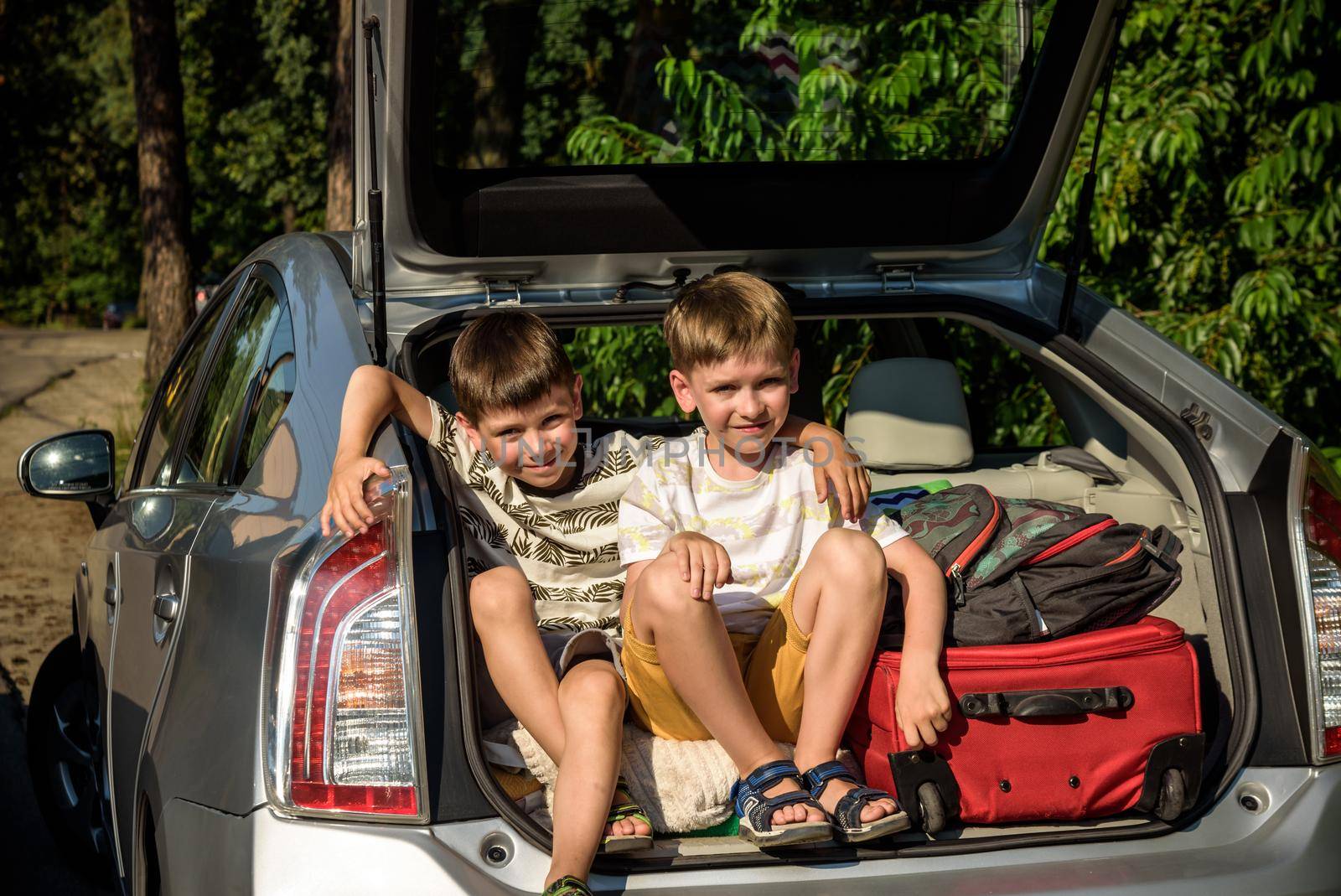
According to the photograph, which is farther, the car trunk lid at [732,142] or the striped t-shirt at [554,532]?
the car trunk lid at [732,142]

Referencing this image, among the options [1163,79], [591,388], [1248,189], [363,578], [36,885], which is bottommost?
[36,885]

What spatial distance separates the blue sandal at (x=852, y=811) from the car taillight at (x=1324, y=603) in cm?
70

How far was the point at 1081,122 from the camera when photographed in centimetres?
290

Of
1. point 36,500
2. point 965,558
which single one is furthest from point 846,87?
point 36,500

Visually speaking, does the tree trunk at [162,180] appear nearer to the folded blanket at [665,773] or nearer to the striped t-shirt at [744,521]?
the striped t-shirt at [744,521]

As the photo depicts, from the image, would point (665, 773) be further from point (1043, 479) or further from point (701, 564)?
point (1043, 479)

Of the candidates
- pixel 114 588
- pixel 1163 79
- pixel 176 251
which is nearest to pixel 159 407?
pixel 114 588

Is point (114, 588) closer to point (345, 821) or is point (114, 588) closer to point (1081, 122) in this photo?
point (345, 821)

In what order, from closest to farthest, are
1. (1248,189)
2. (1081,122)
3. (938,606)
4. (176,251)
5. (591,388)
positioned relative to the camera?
1. (938,606)
2. (1081,122)
3. (1248,189)
4. (591,388)
5. (176,251)

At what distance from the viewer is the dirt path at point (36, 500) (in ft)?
19.7

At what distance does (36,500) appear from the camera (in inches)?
389

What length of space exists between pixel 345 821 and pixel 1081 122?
7.29 feet

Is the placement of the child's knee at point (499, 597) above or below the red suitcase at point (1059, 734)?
above

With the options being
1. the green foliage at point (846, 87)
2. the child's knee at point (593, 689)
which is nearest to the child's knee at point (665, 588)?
the child's knee at point (593, 689)
